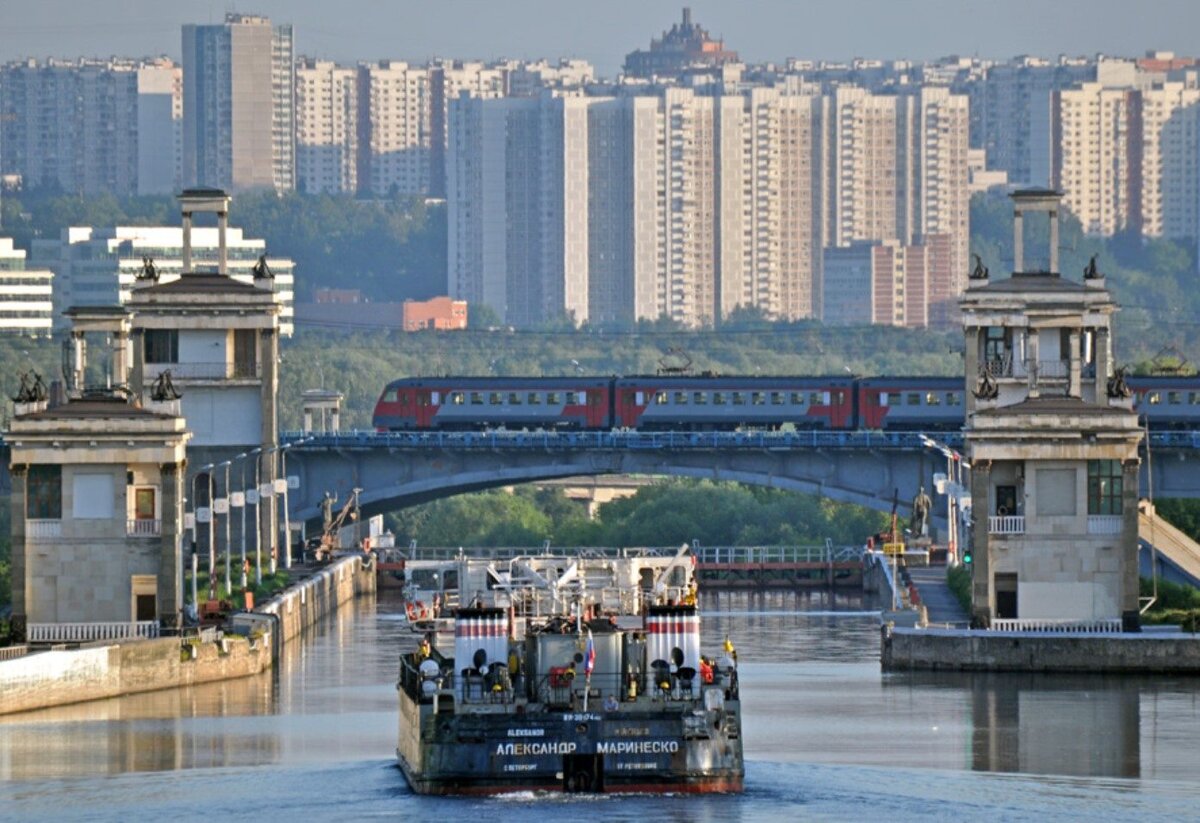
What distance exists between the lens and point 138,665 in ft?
321

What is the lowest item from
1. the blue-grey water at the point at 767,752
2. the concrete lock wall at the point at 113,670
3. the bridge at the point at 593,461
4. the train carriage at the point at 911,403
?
the blue-grey water at the point at 767,752

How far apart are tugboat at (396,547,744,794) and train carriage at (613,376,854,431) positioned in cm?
8714

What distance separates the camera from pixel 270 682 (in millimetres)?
102375

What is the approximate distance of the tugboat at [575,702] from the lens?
73.9 m

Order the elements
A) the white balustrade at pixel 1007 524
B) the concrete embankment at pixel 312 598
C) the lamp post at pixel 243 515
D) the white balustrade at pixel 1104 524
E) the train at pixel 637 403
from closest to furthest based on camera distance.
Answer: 1. the white balustrade at pixel 1104 524
2. the white balustrade at pixel 1007 524
3. the concrete embankment at pixel 312 598
4. the lamp post at pixel 243 515
5. the train at pixel 637 403

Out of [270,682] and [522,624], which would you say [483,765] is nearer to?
[522,624]

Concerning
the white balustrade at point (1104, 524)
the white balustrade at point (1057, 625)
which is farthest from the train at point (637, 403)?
the white balustrade at point (1104, 524)

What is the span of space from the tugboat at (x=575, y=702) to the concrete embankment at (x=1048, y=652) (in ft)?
80.7

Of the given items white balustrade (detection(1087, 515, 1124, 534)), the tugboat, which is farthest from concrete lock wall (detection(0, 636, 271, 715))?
white balustrade (detection(1087, 515, 1124, 534))

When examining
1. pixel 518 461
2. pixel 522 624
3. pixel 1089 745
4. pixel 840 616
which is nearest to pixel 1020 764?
pixel 1089 745

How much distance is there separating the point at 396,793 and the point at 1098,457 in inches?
1255

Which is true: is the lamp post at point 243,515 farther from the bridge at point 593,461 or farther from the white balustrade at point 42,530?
the bridge at point 593,461

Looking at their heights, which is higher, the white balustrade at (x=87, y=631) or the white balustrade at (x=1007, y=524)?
the white balustrade at (x=1007, y=524)

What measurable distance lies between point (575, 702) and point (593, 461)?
277ft
